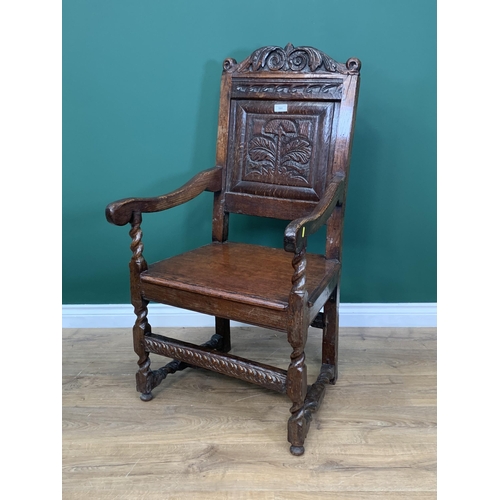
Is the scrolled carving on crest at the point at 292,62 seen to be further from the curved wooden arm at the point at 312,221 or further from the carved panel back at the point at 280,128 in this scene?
the curved wooden arm at the point at 312,221

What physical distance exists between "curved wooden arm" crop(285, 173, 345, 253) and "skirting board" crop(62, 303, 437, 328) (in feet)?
2.74

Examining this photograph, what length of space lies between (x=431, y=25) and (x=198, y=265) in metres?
1.38

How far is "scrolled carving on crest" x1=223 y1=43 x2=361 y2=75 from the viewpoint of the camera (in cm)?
164

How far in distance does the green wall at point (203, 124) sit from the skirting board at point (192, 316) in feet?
0.16

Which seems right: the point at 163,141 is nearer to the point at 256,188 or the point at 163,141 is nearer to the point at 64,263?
the point at 256,188

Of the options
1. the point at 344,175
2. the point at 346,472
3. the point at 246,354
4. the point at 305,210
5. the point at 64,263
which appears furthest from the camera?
the point at 64,263

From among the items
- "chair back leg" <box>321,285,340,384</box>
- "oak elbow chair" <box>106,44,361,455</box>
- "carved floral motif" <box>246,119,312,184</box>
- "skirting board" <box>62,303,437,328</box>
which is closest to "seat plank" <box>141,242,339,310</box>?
"oak elbow chair" <box>106,44,361,455</box>

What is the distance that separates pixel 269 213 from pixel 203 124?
1.91 feet

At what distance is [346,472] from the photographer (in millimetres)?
1357

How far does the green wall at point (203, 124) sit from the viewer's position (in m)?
1.93

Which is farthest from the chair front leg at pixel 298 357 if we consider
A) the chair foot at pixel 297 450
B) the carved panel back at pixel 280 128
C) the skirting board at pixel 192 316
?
the skirting board at pixel 192 316

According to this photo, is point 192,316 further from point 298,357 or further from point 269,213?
point 298,357

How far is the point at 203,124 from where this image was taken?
2.07 m

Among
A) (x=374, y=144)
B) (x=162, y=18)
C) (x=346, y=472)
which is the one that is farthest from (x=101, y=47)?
(x=346, y=472)
